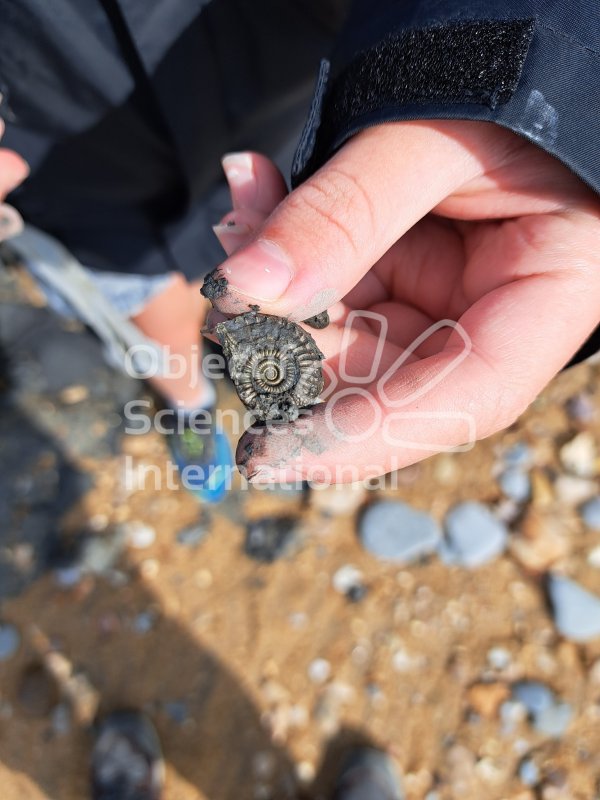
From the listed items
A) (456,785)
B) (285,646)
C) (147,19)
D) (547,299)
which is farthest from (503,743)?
(147,19)

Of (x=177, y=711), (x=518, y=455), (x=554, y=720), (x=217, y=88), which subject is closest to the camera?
(x=217, y=88)

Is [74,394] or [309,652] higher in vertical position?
[74,394]

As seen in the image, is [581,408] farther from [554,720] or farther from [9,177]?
[9,177]

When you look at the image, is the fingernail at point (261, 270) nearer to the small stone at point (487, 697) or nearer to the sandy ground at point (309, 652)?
the sandy ground at point (309, 652)

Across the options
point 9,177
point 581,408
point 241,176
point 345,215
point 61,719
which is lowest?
point 61,719

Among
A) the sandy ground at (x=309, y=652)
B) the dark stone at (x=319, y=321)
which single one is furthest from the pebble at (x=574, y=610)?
the dark stone at (x=319, y=321)

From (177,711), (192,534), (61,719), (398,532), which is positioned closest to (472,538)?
(398,532)

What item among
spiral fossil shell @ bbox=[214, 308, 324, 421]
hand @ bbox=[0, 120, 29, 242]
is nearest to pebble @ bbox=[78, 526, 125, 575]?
hand @ bbox=[0, 120, 29, 242]
